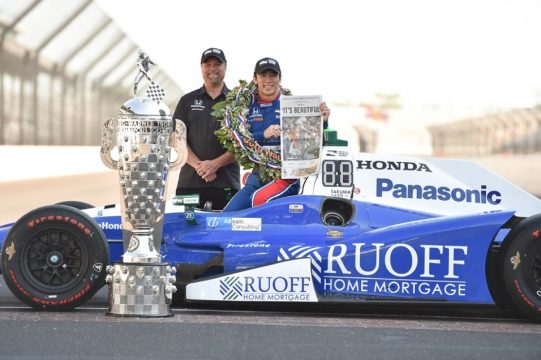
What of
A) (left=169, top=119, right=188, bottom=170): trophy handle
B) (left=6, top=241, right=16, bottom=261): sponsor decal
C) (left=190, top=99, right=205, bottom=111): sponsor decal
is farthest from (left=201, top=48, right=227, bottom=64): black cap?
(left=6, top=241, right=16, bottom=261): sponsor decal

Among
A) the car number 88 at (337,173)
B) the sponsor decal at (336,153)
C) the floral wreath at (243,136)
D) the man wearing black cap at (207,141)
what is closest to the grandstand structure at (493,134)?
the man wearing black cap at (207,141)

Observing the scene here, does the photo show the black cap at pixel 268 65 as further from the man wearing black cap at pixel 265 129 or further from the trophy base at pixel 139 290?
the trophy base at pixel 139 290

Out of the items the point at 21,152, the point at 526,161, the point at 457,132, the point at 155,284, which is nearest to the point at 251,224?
the point at 155,284

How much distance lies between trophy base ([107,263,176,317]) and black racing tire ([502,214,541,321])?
1.99m

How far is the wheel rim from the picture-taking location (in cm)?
754

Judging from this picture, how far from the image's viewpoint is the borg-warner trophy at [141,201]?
288 inches

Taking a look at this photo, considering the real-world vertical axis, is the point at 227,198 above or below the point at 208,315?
above

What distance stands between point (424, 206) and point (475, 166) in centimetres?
47

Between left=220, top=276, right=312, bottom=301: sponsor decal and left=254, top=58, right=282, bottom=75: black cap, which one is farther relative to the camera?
left=254, top=58, right=282, bottom=75: black cap

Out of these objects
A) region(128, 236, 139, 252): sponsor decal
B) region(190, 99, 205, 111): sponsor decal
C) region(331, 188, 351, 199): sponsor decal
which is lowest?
region(128, 236, 139, 252): sponsor decal

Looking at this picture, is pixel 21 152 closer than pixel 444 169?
No

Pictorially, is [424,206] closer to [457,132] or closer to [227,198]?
[227,198]

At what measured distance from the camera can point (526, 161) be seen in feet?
119

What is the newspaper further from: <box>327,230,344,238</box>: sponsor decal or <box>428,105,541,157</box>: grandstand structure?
<box>428,105,541,157</box>: grandstand structure
